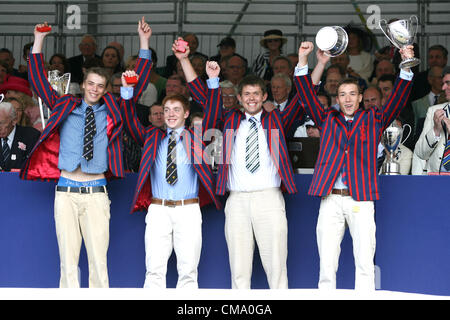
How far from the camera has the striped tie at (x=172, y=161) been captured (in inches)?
211

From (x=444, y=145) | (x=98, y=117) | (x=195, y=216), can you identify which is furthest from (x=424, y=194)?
(x=98, y=117)

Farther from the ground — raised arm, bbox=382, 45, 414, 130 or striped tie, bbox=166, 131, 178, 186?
raised arm, bbox=382, 45, 414, 130

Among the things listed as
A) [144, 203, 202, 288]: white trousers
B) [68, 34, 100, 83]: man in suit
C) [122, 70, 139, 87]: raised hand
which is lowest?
[144, 203, 202, 288]: white trousers

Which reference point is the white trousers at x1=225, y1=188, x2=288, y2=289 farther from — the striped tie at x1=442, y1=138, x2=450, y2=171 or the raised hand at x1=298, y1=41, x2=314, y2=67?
the striped tie at x1=442, y1=138, x2=450, y2=171

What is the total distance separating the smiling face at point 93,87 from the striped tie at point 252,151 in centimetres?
107

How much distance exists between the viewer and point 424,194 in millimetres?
5543

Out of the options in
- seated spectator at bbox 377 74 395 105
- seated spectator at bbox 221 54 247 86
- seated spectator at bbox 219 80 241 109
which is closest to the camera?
seated spectator at bbox 219 80 241 109

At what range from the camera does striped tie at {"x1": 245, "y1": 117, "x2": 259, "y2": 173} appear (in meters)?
5.38

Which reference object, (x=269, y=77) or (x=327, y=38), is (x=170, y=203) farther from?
(x=269, y=77)

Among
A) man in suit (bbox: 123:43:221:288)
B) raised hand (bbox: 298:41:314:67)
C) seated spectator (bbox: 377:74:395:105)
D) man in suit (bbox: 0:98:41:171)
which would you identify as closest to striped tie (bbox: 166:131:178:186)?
man in suit (bbox: 123:43:221:288)

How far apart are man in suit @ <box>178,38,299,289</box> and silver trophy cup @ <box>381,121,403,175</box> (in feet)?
2.20

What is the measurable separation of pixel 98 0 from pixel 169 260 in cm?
582

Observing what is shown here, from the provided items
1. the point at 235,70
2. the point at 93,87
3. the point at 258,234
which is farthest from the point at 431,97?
the point at 93,87

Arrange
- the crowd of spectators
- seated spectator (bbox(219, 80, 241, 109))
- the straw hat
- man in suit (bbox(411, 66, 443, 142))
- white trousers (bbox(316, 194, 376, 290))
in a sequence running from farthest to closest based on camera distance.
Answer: the straw hat
man in suit (bbox(411, 66, 443, 142))
seated spectator (bbox(219, 80, 241, 109))
the crowd of spectators
white trousers (bbox(316, 194, 376, 290))
